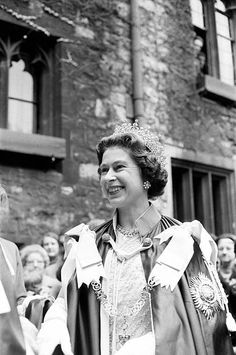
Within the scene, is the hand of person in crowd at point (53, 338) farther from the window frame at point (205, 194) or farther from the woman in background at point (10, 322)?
the window frame at point (205, 194)

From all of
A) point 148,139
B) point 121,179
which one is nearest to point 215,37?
point 148,139

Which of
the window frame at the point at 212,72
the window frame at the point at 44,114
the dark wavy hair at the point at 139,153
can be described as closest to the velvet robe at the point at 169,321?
the dark wavy hair at the point at 139,153

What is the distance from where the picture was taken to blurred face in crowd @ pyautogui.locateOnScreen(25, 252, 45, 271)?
A: 191 inches

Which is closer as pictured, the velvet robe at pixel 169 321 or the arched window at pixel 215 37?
the velvet robe at pixel 169 321

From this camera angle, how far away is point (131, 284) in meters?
2.58

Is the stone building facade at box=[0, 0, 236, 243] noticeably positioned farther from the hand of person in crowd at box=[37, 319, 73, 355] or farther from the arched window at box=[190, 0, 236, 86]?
the hand of person in crowd at box=[37, 319, 73, 355]

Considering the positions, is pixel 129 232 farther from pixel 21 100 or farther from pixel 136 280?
pixel 21 100

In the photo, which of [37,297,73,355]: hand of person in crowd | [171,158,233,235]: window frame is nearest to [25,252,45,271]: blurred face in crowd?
[37,297,73,355]: hand of person in crowd

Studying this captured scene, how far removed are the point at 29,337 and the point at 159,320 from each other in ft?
2.07

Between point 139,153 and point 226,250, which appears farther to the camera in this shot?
point 226,250

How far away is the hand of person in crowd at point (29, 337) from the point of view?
2463mm

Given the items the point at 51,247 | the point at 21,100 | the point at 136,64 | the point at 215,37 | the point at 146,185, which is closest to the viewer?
the point at 146,185

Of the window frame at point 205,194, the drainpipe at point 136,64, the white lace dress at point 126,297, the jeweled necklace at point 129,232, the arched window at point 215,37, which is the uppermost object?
the arched window at point 215,37

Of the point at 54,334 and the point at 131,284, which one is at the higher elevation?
the point at 131,284
